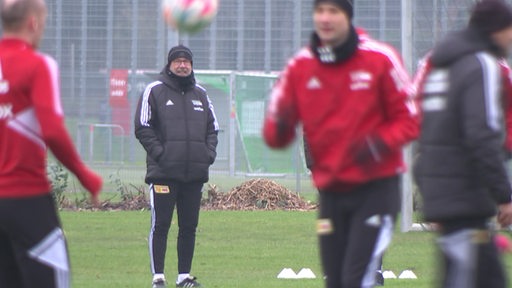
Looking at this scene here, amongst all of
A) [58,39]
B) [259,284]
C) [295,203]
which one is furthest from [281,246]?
[58,39]

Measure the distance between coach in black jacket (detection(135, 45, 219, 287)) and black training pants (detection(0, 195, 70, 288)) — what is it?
5493 millimetres

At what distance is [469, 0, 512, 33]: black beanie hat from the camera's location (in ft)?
23.6

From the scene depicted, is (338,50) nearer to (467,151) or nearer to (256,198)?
(467,151)

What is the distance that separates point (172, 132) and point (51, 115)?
583 cm

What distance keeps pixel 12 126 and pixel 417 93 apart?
88.8 inches

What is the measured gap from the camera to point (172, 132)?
1280 cm

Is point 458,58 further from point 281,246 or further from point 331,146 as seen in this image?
point 281,246

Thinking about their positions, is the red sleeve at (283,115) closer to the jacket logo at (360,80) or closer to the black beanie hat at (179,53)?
the jacket logo at (360,80)

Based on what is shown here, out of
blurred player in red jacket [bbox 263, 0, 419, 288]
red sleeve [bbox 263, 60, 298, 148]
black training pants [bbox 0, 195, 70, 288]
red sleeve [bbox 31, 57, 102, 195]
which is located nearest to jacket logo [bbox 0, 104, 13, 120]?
red sleeve [bbox 31, 57, 102, 195]

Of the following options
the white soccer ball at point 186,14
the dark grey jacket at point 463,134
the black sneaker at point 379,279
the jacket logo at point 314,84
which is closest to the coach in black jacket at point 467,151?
the dark grey jacket at point 463,134

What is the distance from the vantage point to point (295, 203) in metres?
24.0

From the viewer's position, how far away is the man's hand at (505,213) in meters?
7.21

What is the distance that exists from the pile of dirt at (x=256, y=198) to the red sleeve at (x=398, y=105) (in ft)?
52.8

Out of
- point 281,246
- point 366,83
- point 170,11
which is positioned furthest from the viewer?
point 281,246
